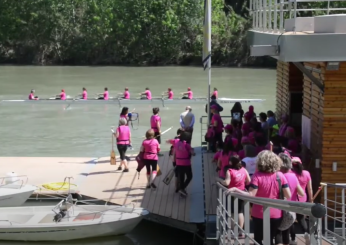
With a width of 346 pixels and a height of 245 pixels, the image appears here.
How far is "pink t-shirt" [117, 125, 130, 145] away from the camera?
1274cm

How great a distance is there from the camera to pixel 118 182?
12.5 m

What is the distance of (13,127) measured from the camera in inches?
903

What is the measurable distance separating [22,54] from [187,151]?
2068 inches

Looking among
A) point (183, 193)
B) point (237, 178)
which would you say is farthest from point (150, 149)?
point (237, 178)

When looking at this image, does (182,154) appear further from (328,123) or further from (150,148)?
(328,123)

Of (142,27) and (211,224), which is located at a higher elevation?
(142,27)

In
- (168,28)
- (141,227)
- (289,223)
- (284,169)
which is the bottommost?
(141,227)

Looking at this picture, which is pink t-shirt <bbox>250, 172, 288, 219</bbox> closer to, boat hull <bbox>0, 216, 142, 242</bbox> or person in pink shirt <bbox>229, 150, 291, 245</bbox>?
person in pink shirt <bbox>229, 150, 291, 245</bbox>

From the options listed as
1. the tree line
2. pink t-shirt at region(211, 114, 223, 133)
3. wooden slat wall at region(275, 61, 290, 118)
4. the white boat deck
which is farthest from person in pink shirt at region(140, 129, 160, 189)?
the tree line

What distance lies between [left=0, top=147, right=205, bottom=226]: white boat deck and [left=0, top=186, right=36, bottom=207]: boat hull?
2.27 feet

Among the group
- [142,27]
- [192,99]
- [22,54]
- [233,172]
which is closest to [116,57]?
[142,27]

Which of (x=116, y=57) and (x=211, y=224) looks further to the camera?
(x=116, y=57)

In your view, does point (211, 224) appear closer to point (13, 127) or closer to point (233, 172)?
point (233, 172)

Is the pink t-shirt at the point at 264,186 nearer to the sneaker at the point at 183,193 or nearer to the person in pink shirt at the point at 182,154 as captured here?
the person in pink shirt at the point at 182,154
